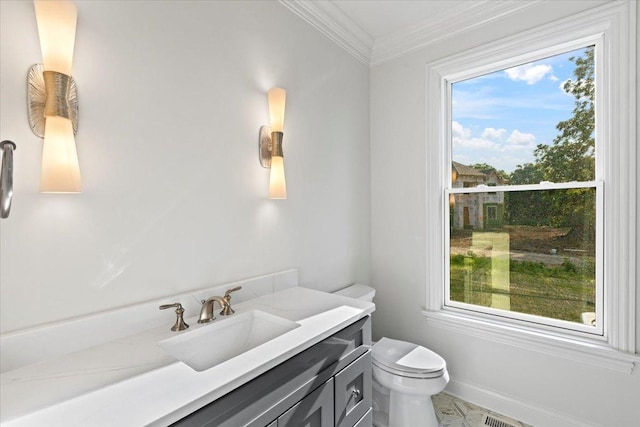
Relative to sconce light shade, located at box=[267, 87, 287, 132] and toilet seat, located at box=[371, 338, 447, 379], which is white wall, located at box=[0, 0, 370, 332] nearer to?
sconce light shade, located at box=[267, 87, 287, 132]

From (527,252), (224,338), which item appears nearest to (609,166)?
(527,252)

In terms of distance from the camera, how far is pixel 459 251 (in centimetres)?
223

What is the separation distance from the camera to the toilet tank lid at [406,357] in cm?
166

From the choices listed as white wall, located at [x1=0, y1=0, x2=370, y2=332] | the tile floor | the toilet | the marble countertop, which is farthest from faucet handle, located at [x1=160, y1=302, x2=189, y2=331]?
the tile floor

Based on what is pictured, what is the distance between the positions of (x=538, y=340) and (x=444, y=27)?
2143 mm

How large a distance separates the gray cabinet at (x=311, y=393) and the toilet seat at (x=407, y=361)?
35cm

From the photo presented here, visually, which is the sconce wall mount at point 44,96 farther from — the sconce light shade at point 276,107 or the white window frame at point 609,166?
the white window frame at point 609,166

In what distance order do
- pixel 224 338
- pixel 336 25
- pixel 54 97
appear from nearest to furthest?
pixel 54 97, pixel 224 338, pixel 336 25

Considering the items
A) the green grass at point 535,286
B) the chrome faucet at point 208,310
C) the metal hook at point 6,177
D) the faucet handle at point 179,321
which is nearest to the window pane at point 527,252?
the green grass at point 535,286

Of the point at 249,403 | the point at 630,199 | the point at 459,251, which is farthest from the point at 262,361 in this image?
the point at 630,199

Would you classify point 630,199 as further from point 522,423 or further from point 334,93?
point 334,93

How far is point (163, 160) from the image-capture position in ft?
4.05

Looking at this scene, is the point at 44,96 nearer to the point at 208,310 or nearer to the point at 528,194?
the point at 208,310

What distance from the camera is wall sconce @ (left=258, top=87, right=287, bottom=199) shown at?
1607 mm
